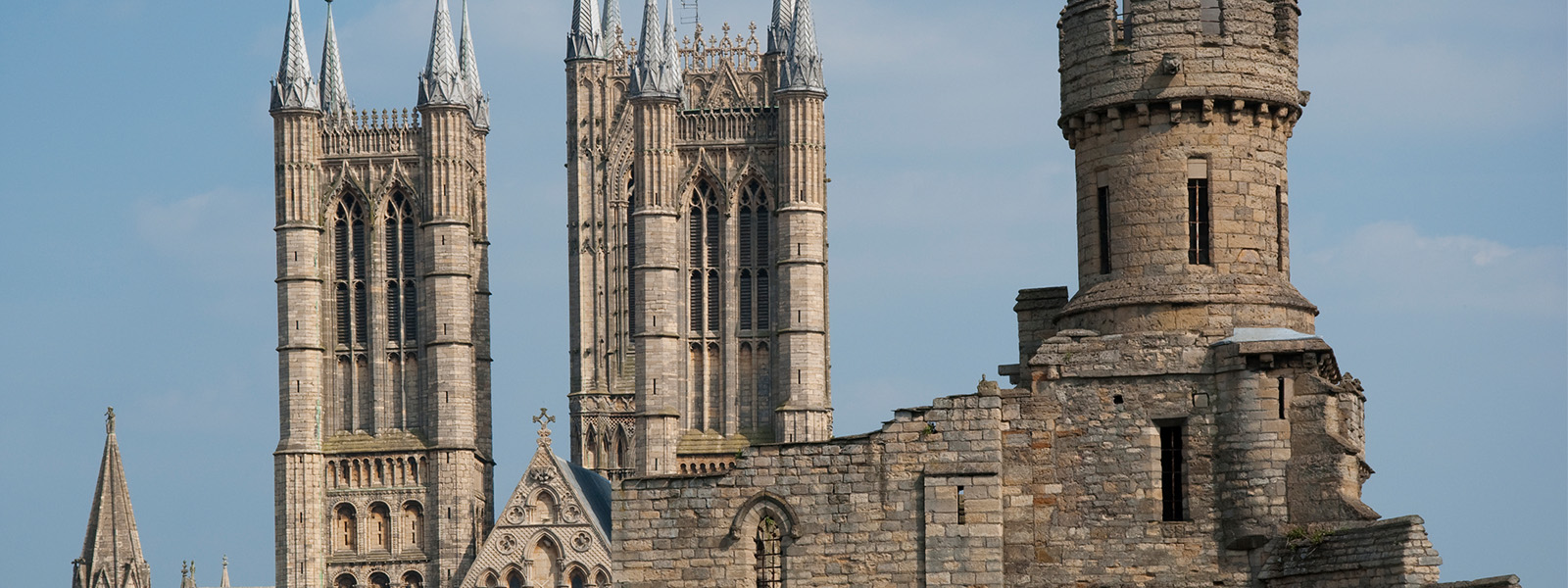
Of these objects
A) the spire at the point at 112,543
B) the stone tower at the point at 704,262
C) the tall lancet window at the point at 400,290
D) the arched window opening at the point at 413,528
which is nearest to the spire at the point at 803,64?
the stone tower at the point at 704,262

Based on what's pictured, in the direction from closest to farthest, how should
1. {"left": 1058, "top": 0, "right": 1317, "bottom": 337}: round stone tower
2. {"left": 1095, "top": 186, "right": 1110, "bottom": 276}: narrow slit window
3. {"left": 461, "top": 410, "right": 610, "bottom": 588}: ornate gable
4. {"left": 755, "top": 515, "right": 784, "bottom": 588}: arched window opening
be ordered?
{"left": 1058, "top": 0, "right": 1317, "bottom": 337}: round stone tower, {"left": 755, "top": 515, "right": 784, "bottom": 588}: arched window opening, {"left": 1095, "top": 186, "right": 1110, "bottom": 276}: narrow slit window, {"left": 461, "top": 410, "right": 610, "bottom": 588}: ornate gable

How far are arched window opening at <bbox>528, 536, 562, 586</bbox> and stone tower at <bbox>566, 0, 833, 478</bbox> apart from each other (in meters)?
3.15

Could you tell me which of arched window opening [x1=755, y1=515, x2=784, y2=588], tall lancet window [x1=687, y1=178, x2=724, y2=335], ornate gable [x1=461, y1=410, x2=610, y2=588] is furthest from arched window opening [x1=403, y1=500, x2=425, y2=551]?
arched window opening [x1=755, y1=515, x2=784, y2=588]

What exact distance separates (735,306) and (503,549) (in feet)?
31.5

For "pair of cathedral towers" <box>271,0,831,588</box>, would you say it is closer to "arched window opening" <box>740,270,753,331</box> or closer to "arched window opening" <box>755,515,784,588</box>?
"arched window opening" <box>740,270,753,331</box>

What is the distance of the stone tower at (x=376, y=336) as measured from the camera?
84.8 metres

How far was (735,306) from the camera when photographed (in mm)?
85750

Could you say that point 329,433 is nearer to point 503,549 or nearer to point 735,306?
point 503,549

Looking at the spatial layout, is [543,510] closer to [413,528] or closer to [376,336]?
[413,528]

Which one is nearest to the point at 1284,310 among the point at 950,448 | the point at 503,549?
the point at 950,448

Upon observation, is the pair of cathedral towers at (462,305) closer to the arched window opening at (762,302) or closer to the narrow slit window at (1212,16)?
the arched window opening at (762,302)

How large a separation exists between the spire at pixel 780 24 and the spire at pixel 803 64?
219 cm

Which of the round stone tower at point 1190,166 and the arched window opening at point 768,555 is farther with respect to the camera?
the arched window opening at point 768,555

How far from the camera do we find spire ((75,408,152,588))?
300 ft
